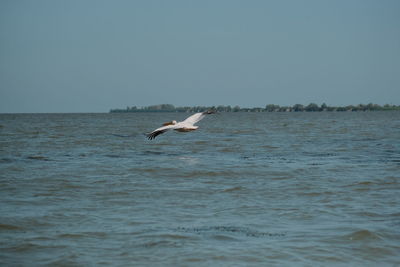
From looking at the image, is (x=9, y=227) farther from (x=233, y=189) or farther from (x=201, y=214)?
(x=233, y=189)

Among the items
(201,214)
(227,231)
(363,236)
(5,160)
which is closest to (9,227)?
(201,214)

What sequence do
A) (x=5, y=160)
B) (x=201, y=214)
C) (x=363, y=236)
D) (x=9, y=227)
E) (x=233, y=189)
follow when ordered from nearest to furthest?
(x=363, y=236) < (x=9, y=227) < (x=201, y=214) < (x=233, y=189) < (x=5, y=160)

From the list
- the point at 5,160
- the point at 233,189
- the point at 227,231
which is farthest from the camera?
the point at 5,160

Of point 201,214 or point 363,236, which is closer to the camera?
point 363,236

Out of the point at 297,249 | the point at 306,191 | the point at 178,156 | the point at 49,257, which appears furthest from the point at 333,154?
the point at 49,257

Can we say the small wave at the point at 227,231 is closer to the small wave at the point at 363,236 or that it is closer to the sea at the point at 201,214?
the sea at the point at 201,214

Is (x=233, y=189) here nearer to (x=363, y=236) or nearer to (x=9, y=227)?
(x=363, y=236)

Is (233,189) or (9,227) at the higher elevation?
(233,189)

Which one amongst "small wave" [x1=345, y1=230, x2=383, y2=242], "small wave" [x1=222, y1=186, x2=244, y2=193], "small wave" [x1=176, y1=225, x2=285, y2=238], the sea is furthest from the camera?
"small wave" [x1=222, y1=186, x2=244, y2=193]

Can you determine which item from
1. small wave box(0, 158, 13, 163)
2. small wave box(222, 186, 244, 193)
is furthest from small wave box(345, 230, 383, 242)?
small wave box(0, 158, 13, 163)

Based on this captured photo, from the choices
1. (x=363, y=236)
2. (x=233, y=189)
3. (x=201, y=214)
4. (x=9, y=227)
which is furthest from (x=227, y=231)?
(x=233, y=189)

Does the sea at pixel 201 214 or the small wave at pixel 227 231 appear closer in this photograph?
the sea at pixel 201 214

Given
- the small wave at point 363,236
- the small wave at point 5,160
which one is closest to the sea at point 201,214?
the small wave at point 363,236

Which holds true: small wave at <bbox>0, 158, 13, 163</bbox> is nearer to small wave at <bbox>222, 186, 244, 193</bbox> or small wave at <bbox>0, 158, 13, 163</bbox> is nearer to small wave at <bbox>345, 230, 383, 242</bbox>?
small wave at <bbox>222, 186, 244, 193</bbox>
